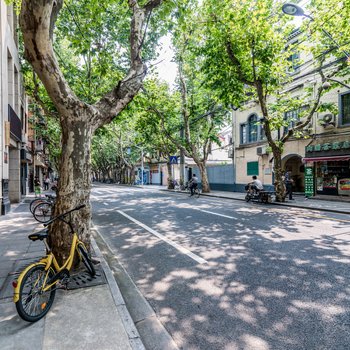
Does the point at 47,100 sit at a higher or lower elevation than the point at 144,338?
higher

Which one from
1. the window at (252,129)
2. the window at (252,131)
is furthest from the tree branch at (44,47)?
the window at (252,129)

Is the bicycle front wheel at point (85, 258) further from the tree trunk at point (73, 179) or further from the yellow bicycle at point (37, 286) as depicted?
the yellow bicycle at point (37, 286)

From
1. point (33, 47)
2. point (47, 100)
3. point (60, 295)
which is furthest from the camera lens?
point (47, 100)

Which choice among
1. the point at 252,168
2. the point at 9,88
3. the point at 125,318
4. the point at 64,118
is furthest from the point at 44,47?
the point at 252,168

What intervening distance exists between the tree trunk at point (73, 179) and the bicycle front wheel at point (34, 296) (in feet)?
3.31

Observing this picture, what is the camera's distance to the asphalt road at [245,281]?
9.84 ft

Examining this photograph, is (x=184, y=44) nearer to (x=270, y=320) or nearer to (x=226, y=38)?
(x=226, y=38)

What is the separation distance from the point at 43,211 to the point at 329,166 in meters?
16.4

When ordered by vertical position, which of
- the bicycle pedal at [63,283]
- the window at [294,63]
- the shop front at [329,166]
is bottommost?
the bicycle pedal at [63,283]

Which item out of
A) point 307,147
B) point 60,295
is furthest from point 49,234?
point 307,147

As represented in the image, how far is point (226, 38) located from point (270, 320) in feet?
41.6

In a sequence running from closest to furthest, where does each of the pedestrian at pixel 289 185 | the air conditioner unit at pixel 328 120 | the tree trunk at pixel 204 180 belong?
the air conditioner unit at pixel 328 120 → the pedestrian at pixel 289 185 → the tree trunk at pixel 204 180

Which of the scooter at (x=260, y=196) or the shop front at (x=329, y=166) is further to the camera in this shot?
the shop front at (x=329, y=166)

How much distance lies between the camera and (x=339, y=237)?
6.98 metres
